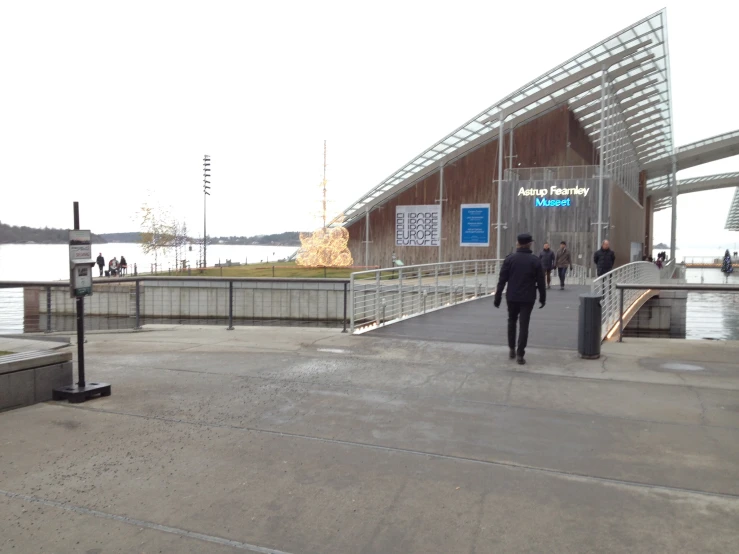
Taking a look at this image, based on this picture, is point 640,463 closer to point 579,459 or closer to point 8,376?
point 579,459

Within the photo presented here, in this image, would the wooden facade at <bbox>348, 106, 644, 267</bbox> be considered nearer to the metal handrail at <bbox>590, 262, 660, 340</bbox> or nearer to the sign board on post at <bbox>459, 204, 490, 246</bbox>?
the sign board on post at <bbox>459, 204, 490, 246</bbox>

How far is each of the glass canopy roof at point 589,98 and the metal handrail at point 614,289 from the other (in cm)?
1008

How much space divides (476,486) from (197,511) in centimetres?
188

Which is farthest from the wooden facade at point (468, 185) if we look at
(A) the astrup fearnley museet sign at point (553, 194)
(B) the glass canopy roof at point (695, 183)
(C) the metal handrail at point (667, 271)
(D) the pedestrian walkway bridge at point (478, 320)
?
(B) the glass canopy roof at point (695, 183)

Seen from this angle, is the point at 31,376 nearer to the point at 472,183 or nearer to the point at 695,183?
the point at 472,183

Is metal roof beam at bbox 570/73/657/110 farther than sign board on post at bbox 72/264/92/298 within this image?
Yes

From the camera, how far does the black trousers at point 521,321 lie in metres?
8.48

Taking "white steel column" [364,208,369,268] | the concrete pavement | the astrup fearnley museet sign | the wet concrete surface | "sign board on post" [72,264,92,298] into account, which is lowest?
the concrete pavement

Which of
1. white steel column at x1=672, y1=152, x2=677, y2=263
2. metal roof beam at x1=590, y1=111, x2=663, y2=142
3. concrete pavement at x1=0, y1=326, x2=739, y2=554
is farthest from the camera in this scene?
white steel column at x1=672, y1=152, x2=677, y2=263

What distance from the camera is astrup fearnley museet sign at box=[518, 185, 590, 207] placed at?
1117 inches

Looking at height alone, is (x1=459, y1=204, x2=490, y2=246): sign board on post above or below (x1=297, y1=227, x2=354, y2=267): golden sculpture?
above

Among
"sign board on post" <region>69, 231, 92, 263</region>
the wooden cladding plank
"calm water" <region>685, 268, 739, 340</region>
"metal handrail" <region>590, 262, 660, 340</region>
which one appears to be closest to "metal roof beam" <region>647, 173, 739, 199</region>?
"calm water" <region>685, 268, 739, 340</region>

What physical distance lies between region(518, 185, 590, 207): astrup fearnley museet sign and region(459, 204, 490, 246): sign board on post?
4.09 meters

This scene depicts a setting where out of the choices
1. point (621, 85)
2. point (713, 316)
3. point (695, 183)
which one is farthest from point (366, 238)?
point (695, 183)
